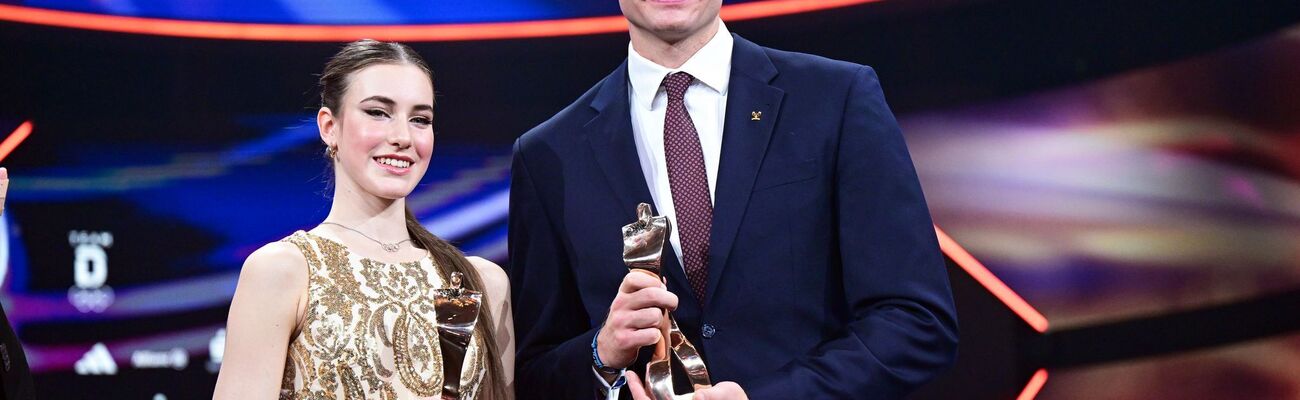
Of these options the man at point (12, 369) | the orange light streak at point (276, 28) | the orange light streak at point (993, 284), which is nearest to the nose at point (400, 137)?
the man at point (12, 369)

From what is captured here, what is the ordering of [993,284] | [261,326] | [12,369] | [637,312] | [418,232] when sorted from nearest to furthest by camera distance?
[637,312] < [261,326] < [418,232] < [12,369] < [993,284]

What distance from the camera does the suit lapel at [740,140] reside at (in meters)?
1.97

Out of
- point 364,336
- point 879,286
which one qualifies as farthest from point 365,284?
point 879,286

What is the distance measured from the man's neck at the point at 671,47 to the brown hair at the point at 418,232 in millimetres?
474

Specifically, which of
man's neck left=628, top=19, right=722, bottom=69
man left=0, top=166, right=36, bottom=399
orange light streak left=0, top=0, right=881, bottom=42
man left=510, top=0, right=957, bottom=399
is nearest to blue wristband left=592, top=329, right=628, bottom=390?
man left=510, top=0, right=957, bottom=399

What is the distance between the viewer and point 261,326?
2.03 metres

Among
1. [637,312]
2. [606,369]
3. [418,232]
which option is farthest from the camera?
[418,232]

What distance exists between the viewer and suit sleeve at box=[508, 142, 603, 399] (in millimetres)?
2213

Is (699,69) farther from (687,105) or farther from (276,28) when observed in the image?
(276,28)

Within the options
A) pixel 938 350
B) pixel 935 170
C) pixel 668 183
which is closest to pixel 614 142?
pixel 668 183

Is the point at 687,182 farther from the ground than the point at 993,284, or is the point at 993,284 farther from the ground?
the point at 687,182

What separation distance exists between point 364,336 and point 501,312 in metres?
0.32

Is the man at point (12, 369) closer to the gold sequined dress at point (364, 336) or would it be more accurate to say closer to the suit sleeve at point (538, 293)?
the gold sequined dress at point (364, 336)

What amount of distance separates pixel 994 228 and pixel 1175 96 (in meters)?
0.68
